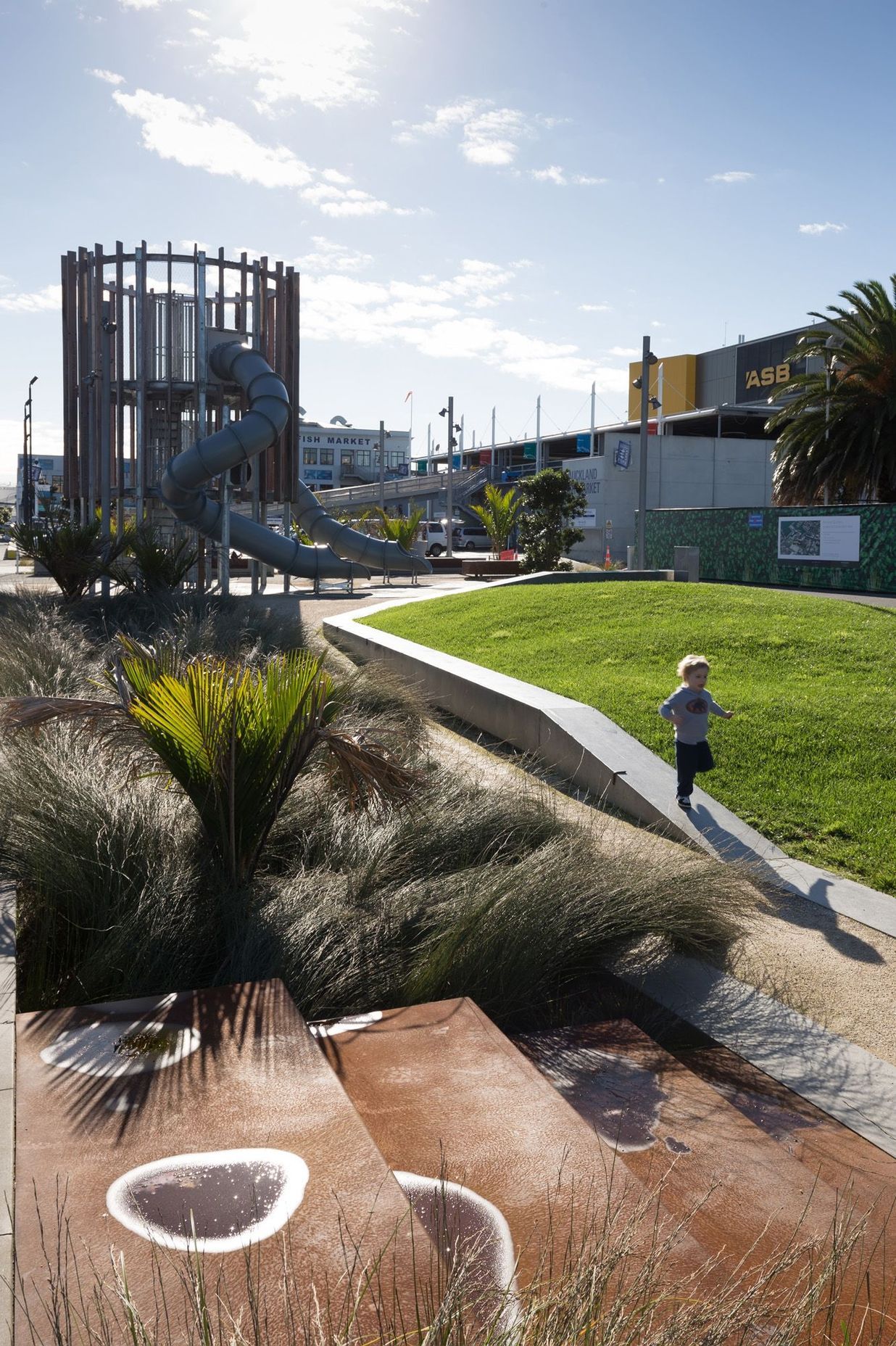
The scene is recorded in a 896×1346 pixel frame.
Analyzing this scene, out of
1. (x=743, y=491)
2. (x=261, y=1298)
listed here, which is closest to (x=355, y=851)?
(x=261, y=1298)

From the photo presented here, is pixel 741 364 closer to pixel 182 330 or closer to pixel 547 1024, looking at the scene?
pixel 182 330

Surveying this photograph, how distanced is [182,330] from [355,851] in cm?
2153

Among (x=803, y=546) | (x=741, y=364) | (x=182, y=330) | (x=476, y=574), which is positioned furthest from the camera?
(x=741, y=364)

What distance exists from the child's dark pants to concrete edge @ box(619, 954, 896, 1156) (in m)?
2.71

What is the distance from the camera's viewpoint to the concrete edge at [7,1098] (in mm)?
2217

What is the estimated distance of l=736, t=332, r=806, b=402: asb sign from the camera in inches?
2566

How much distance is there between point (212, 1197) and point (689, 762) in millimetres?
5441

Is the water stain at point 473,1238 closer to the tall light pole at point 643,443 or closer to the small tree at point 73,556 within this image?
the small tree at point 73,556

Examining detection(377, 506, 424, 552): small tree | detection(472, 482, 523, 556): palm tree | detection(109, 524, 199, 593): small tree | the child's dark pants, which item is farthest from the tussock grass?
detection(472, 482, 523, 556): palm tree

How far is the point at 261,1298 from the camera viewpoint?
83.3 inches

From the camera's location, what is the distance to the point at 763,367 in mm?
68438

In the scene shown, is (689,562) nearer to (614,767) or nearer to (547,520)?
(547,520)

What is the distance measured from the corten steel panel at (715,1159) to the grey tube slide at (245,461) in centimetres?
2039

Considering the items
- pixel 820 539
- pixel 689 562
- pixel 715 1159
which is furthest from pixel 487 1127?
pixel 820 539
